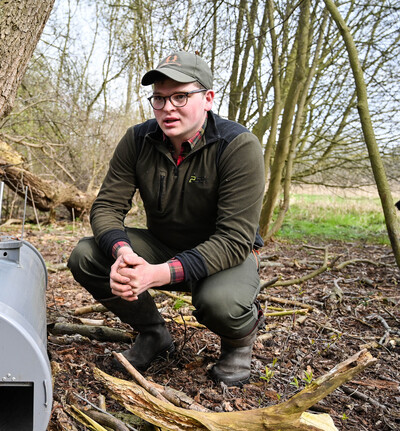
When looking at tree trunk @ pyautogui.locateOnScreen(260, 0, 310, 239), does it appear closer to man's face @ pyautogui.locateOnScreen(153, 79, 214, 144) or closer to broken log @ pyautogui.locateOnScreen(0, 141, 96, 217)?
broken log @ pyautogui.locateOnScreen(0, 141, 96, 217)

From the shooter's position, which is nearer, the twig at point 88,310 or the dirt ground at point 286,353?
the dirt ground at point 286,353

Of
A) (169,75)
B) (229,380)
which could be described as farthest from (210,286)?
(169,75)

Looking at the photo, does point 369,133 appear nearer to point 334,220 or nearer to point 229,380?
point 229,380

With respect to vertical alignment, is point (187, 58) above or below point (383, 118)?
below

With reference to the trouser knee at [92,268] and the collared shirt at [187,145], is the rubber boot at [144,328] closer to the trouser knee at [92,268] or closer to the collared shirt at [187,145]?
the trouser knee at [92,268]

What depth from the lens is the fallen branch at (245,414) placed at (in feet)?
5.92

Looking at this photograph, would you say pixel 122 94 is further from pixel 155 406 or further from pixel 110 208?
pixel 155 406

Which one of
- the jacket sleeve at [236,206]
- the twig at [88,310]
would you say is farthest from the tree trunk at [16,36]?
the jacket sleeve at [236,206]

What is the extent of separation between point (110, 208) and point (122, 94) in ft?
32.8

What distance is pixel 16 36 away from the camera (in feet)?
9.70

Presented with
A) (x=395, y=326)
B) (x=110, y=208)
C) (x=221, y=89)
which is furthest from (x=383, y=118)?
(x=110, y=208)

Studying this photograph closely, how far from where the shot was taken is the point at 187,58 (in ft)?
8.00

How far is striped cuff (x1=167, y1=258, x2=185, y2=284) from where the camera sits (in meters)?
2.21

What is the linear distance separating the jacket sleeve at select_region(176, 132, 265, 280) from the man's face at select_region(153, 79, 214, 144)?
0.25 metres
